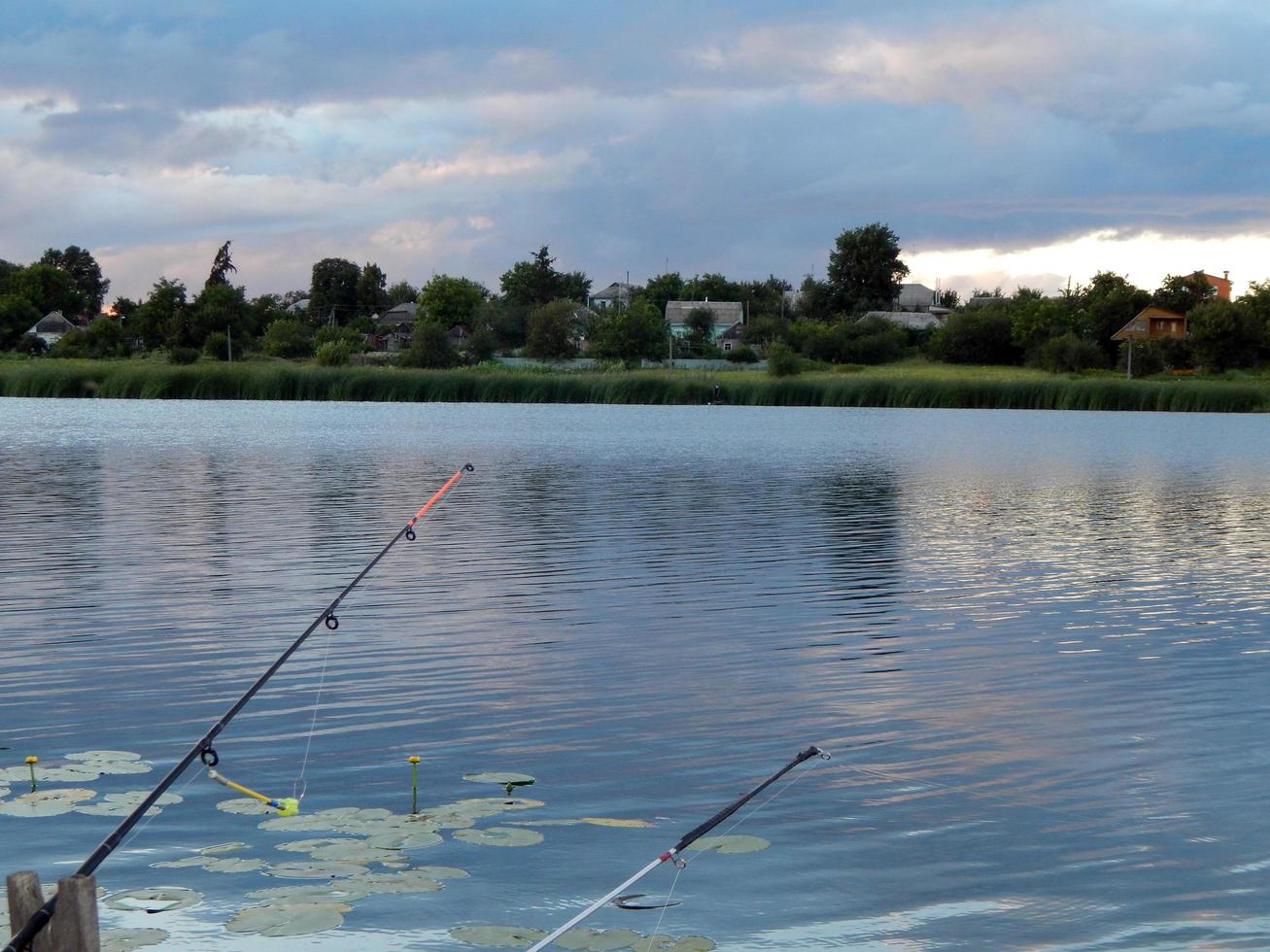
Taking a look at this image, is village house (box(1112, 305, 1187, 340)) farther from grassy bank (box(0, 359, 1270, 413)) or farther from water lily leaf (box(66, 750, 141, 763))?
water lily leaf (box(66, 750, 141, 763))

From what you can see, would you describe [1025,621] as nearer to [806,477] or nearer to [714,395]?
[806,477]

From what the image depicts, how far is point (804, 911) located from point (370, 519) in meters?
19.2

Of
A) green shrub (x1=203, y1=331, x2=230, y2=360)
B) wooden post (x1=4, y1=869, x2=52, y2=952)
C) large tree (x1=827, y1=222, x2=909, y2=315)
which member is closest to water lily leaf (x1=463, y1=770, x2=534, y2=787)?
wooden post (x1=4, y1=869, x2=52, y2=952)

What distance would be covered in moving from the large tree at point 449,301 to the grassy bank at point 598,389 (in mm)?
77421

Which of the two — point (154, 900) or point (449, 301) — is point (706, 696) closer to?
point (154, 900)

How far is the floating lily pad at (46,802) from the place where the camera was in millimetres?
8477

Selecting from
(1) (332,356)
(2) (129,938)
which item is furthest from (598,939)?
(1) (332,356)

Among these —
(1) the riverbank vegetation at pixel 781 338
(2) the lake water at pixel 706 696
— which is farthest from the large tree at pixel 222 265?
(2) the lake water at pixel 706 696

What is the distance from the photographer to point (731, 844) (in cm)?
828

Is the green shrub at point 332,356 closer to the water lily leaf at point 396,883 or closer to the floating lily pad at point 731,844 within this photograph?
the floating lily pad at point 731,844

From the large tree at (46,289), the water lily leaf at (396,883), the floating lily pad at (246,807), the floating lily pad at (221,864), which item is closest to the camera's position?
the water lily leaf at (396,883)

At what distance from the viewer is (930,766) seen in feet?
33.1

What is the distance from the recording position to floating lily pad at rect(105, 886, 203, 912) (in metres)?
7.12

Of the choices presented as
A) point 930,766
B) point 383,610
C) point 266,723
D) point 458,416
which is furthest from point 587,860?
point 458,416
